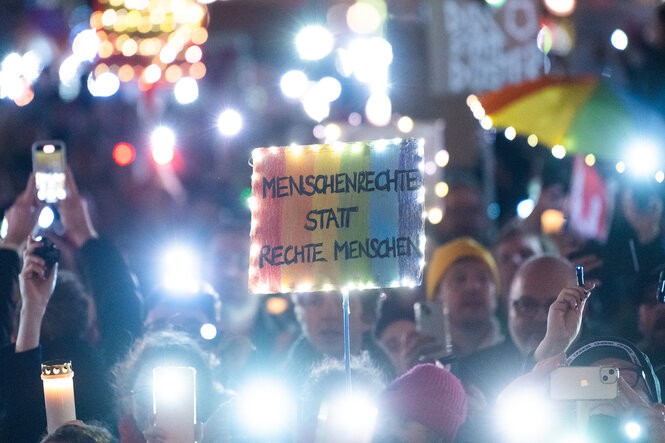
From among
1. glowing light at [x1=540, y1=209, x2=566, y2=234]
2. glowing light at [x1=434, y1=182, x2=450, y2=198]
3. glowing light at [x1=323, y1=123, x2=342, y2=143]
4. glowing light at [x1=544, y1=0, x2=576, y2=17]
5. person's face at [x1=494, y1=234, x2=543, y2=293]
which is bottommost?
person's face at [x1=494, y1=234, x2=543, y2=293]

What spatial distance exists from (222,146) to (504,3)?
332 centimetres

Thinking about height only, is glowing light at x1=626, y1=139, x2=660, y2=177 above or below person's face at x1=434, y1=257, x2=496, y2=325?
above

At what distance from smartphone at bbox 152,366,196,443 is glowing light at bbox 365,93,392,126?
8475mm

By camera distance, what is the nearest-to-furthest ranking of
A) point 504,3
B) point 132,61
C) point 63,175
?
point 63,175
point 504,3
point 132,61

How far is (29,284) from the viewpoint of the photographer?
495 cm

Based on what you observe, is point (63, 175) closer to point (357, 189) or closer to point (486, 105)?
point (357, 189)

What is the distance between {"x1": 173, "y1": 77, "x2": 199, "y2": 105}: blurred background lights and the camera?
42.4 feet

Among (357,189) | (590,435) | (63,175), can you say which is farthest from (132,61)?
(590,435)

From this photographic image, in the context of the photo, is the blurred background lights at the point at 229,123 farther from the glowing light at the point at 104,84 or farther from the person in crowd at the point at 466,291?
the person in crowd at the point at 466,291

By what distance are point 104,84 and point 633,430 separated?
403 inches

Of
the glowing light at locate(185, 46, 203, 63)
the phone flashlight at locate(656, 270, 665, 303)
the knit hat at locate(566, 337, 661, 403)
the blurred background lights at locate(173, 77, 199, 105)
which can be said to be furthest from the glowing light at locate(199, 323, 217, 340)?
the glowing light at locate(185, 46, 203, 63)

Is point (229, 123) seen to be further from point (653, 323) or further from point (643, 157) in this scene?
point (653, 323)

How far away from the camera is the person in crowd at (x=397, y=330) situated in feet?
19.3

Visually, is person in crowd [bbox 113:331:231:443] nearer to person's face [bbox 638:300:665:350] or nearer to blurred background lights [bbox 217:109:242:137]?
person's face [bbox 638:300:665:350]
